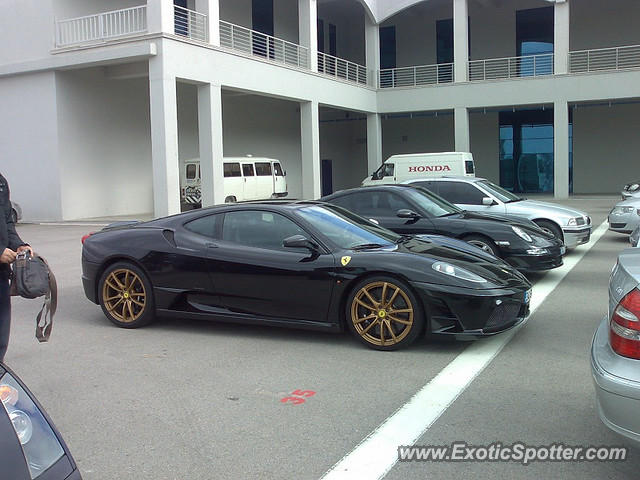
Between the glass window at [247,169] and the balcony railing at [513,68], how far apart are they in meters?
13.7

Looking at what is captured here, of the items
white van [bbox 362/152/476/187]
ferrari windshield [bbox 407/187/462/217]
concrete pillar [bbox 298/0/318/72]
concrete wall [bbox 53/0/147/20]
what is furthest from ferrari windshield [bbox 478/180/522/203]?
concrete wall [bbox 53/0/147/20]

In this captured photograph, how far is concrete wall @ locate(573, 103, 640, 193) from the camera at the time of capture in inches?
1257

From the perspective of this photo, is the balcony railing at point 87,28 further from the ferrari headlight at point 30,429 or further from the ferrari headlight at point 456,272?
the ferrari headlight at point 30,429

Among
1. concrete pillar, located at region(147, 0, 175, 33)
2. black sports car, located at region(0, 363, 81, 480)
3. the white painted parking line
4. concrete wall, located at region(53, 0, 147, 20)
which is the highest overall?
concrete wall, located at region(53, 0, 147, 20)

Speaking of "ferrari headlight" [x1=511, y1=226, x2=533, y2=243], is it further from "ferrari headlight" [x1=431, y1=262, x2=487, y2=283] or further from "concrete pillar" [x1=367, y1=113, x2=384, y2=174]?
"concrete pillar" [x1=367, y1=113, x2=384, y2=174]

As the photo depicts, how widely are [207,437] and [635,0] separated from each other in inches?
1321

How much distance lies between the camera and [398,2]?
30219mm

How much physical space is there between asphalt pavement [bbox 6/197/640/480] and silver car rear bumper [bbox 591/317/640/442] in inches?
6.2

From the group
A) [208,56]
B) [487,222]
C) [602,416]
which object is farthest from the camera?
[208,56]

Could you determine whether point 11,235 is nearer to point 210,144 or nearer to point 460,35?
point 210,144

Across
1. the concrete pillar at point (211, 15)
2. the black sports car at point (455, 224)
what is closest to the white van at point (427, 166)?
the concrete pillar at point (211, 15)

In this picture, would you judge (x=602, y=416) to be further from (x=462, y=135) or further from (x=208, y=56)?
(x=462, y=135)

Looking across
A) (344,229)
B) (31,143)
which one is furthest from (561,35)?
(344,229)

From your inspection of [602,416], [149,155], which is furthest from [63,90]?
[602,416]
